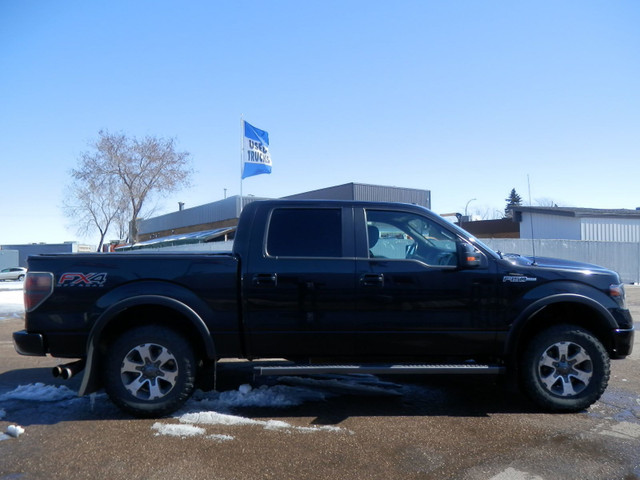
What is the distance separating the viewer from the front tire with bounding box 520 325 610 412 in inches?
186

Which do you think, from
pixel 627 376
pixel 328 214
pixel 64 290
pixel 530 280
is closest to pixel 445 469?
pixel 530 280

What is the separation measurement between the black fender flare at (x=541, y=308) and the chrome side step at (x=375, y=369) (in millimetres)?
287

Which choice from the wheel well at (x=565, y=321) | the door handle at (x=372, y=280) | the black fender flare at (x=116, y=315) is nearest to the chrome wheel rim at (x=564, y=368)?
the wheel well at (x=565, y=321)

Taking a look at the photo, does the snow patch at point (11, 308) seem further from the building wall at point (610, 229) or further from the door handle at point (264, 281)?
the building wall at point (610, 229)

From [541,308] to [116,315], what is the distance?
381 centimetres

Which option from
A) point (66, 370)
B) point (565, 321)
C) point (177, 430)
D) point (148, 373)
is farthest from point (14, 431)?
point (565, 321)

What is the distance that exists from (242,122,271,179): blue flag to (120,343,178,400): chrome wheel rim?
648 inches

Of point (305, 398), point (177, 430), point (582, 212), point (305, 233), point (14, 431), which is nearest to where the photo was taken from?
point (14, 431)

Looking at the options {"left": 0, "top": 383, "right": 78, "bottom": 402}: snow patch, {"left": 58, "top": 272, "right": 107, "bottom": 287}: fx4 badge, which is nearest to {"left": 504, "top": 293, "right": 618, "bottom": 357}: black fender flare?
{"left": 58, "top": 272, "right": 107, "bottom": 287}: fx4 badge

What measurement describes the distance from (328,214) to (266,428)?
6.60 feet

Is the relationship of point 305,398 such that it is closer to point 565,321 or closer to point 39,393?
point 565,321

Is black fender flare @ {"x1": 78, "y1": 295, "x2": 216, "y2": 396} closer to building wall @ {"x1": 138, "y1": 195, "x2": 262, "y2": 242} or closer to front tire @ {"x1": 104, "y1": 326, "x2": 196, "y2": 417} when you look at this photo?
front tire @ {"x1": 104, "y1": 326, "x2": 196, "y2": 417}

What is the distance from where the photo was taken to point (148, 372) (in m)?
4.60

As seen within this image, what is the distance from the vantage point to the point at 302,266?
4.69 m
